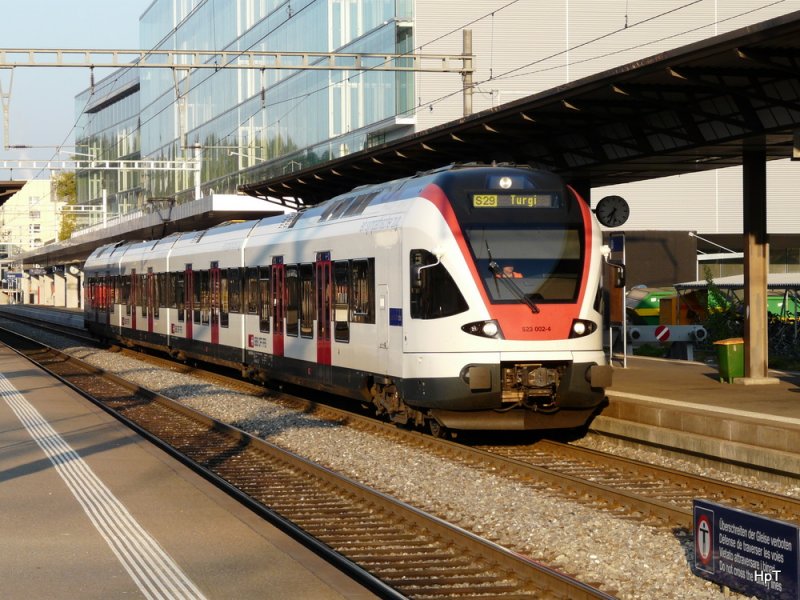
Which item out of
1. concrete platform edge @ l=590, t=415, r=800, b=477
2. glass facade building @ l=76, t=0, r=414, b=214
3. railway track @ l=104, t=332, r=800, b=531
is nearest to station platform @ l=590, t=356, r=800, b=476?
concrete platform edge @ l=590, t=415, r=800, b=477

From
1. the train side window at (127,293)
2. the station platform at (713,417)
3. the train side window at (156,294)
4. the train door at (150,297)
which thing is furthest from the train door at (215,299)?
the train side window at (127,293)

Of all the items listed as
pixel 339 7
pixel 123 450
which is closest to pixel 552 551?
pixel 123 450

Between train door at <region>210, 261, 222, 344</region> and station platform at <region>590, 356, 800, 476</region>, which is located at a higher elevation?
train door at <region>210, 261, 222, 344</region>

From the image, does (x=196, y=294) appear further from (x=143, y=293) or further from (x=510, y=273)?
(x=510, y=273)

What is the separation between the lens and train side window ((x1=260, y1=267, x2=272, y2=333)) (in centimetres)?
2114

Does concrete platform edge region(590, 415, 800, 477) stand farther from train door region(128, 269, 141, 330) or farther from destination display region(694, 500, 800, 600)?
train door region(128, 269, 141, 330)

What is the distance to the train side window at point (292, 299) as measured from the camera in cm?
1933

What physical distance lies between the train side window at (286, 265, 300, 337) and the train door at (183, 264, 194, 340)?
7770mm

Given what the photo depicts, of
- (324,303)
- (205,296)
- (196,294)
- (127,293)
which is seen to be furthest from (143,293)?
(324,303)

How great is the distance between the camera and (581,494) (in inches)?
446

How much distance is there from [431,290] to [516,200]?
153 centimetres

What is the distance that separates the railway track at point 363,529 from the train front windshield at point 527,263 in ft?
10.2

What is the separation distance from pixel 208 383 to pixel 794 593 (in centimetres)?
1904

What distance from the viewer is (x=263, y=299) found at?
2142 cm
